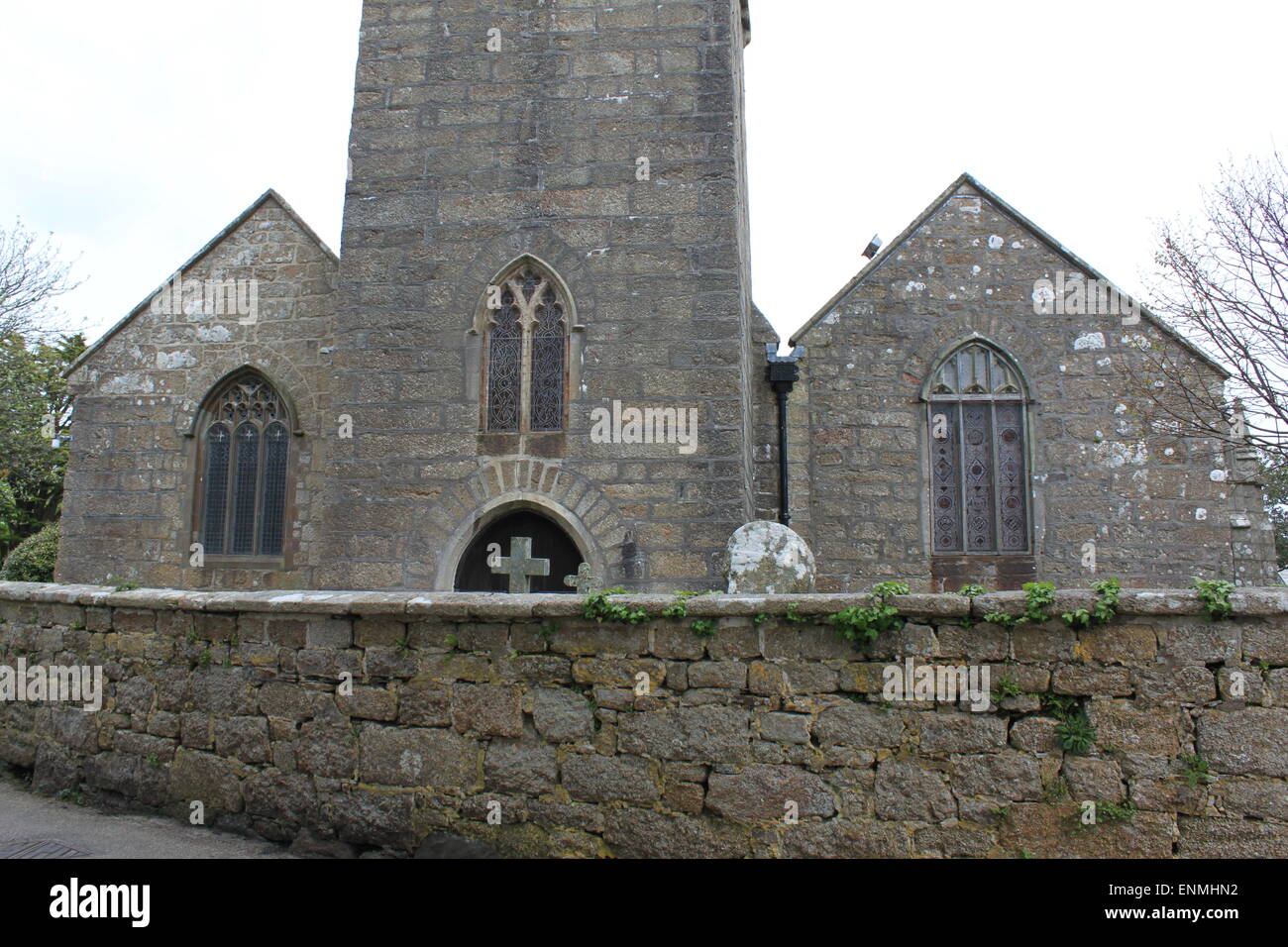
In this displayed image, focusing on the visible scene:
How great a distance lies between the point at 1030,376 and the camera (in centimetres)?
1087

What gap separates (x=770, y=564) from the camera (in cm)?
639

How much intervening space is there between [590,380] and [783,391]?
3131mm

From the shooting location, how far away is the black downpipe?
420 inches

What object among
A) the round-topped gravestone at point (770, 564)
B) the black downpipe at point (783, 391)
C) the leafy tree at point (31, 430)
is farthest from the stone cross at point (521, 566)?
the leafy tree at point (31, 430)

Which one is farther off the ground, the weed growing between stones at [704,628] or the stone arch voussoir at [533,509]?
the stone arch voussoir at [533,509]

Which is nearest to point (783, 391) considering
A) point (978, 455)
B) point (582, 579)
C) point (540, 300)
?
point (978, 455)

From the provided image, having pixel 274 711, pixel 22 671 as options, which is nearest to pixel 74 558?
pixel 22 671

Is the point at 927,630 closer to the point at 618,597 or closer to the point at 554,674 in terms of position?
the point at 618,597

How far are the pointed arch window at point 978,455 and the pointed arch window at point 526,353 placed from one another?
15.7 ft

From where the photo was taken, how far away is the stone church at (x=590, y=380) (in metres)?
8.55

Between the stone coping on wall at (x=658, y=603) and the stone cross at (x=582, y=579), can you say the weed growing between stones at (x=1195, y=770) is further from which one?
the stone cross at (x=582, y=579)

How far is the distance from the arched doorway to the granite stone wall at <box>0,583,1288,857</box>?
3.25 metres

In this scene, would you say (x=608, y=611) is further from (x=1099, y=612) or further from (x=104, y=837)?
(x=104, y=837)
